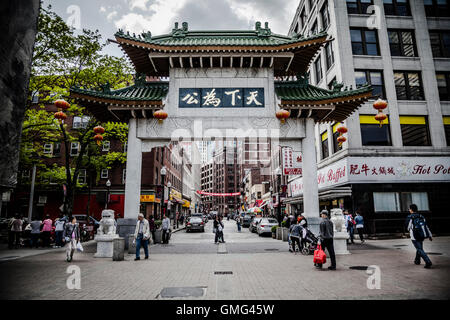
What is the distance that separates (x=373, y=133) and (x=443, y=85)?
24.7 feet

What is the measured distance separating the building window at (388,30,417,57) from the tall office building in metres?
0.08

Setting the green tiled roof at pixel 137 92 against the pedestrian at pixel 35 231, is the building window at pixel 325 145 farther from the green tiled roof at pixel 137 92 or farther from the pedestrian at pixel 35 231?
the pedestrian at pixel 35 231

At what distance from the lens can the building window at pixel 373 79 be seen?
21.1 metres

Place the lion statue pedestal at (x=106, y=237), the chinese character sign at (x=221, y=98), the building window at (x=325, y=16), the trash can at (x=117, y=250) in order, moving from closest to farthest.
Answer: the trash can at (x=117, y=250)
the lion statue pedestal at (x=106, y=237)
the chinese character sign at (x=221, y=98)
the building window at (x=325, y=16)

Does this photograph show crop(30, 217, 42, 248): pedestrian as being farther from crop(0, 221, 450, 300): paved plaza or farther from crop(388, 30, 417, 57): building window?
crop(388, 30, 417, 57): building window

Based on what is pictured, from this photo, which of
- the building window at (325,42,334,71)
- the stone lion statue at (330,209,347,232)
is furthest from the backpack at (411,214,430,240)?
the building window at (325,42,334,71)

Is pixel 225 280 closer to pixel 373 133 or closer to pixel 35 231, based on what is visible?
pixel 35 231

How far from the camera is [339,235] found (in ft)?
39.3

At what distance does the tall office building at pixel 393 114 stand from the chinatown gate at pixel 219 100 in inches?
298

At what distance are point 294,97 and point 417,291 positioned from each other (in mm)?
9917

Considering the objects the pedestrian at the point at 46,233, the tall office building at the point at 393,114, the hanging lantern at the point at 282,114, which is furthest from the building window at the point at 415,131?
the pedestrian at the point at 46,233

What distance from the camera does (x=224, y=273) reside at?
805cm

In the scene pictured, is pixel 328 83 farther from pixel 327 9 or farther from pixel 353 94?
pixel 353 94

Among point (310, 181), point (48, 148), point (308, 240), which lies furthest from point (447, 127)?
point (48, 148)
